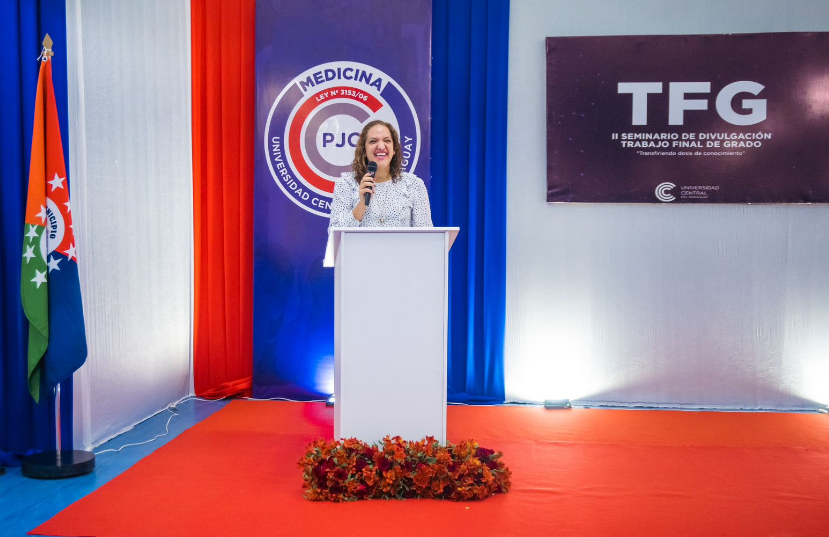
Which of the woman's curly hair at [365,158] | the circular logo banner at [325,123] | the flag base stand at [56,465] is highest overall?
the circular logo banner at [325,123]

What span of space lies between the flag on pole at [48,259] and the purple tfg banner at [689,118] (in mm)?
2911

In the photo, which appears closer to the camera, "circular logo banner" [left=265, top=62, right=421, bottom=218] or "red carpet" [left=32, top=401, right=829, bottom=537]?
"red carpet" [left=32, top=401, right=829, bottom=537]

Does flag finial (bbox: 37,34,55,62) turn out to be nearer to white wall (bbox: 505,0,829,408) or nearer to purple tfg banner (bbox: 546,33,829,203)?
white wall (bbox: 505,0,829,408)

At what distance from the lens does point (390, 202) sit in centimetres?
335

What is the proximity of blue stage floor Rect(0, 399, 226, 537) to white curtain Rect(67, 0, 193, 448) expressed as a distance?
0.58 feet

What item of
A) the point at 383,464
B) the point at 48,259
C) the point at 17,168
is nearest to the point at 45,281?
the point at 48,259

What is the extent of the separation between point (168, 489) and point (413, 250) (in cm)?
138

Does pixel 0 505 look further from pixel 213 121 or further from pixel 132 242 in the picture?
pixel 213 121

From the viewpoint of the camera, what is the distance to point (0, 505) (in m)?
2.60

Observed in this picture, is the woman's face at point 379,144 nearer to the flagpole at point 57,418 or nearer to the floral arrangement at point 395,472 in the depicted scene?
the floral arrangement at point 395,472

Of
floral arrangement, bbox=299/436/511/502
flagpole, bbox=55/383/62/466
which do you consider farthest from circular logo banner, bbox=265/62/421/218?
floral arrangement, bbox=299/436/511/502

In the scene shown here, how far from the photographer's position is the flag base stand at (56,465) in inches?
115

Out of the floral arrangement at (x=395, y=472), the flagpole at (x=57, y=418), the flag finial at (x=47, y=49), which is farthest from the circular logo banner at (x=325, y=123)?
the floral arrangement at (x=395, y=472)

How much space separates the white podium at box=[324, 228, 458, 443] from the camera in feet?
8.97
